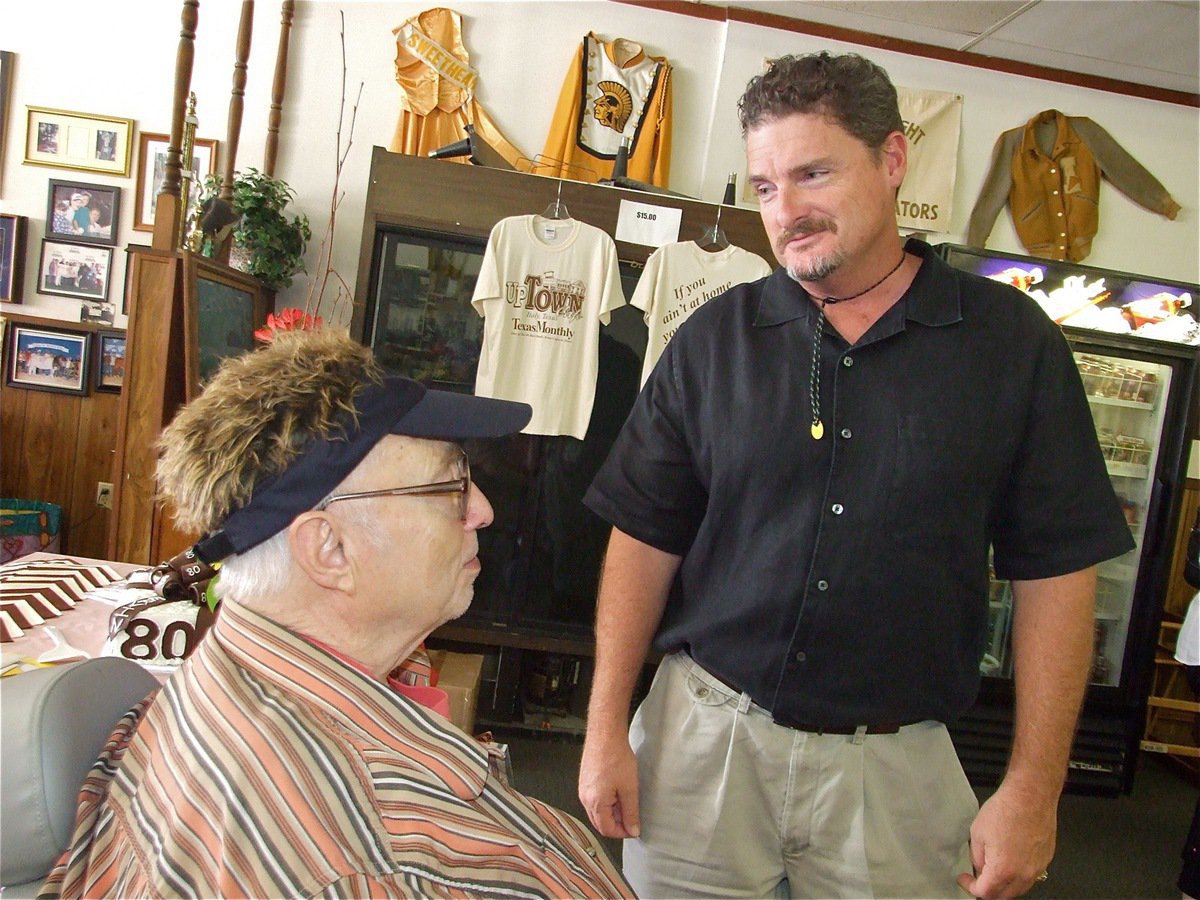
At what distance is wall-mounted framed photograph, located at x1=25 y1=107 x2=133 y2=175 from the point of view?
4.07 m

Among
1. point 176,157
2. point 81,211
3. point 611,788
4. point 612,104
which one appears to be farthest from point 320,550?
point 81,211

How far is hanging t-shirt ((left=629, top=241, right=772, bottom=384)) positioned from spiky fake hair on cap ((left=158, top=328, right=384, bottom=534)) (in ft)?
8.39

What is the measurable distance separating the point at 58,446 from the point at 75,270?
858mm

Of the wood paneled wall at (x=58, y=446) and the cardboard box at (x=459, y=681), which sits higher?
the wood paneled wall at (x=58, y=446)

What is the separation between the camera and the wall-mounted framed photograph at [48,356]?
406 centimetres

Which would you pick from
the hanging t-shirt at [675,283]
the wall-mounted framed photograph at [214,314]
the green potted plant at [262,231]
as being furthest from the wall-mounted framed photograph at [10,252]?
the hanging t-shirt at [675,283]

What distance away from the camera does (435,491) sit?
3.48 feet

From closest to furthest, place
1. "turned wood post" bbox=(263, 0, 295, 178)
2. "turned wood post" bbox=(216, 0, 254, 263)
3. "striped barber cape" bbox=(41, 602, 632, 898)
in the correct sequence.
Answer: "striped barber cape" bbox=(41, 602, 632, 898) → "turned wood post" bbox=(216, 0, 254, 263) → "turned wood post" bbox=(263, 0, 295, 178)

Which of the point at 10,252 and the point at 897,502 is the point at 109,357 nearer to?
the point at 10,252

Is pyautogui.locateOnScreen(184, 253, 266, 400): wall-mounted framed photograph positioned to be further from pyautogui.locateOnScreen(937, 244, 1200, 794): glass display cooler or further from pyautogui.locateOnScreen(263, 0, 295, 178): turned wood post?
pyautogui.locateOnScreen(937, 244, 1200, 794): glass display cooler

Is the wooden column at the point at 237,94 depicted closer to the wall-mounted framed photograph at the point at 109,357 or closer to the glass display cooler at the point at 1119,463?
the wall-mounted framed photograph at the point at 109,357

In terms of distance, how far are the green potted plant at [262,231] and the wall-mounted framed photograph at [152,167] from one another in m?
0.34

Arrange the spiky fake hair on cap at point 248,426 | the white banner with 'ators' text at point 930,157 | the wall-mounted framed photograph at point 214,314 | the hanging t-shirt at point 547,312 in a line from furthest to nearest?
the white banner with 'ators' text at point 930,157 → the hanging t-shirt at point 547,312 → the wall-mounted framed photograph at point 214,314 → the spiky fake hair on cap at point 248,426

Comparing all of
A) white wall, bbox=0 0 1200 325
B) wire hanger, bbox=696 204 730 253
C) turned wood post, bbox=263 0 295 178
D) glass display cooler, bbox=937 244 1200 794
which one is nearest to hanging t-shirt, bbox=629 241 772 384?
wire hanger, bbox=696 204 730 253
